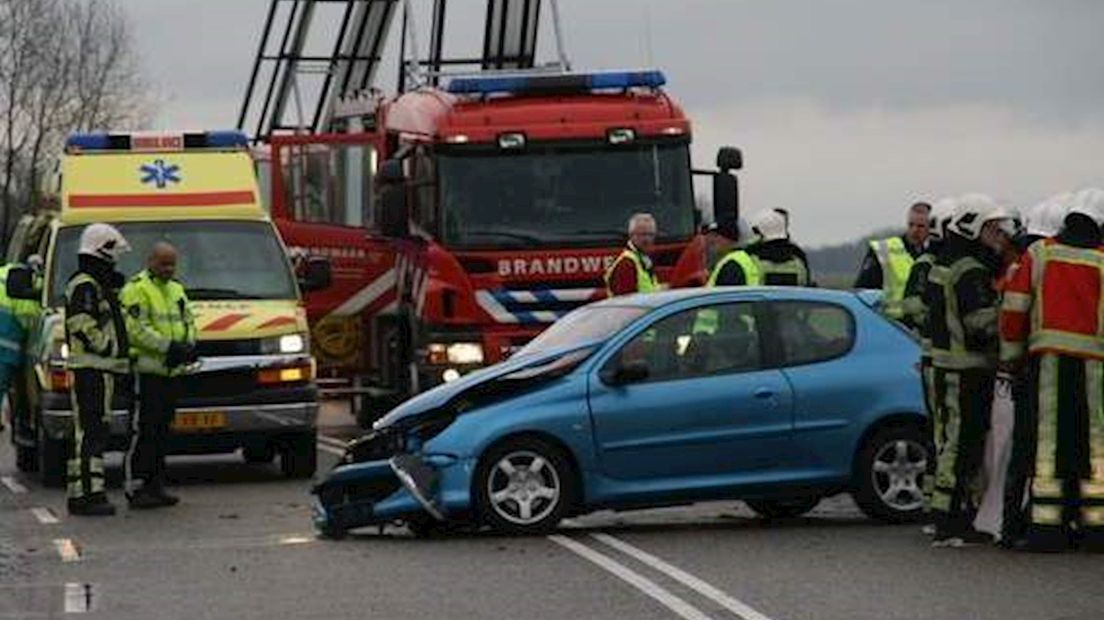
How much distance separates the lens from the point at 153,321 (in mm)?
17875

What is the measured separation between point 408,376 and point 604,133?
3237mm

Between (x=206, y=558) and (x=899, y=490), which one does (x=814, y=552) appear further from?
(x=206, y=558)

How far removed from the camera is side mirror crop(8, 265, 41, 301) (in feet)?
65.3

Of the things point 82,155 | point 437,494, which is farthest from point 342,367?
point 437,494

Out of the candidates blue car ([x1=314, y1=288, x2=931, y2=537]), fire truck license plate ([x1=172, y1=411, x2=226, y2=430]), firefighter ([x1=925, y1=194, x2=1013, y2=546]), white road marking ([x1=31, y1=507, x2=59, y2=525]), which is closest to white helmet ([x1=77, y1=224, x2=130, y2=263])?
white road marking ([x1=31, y1=507, x2=59, y2=525])

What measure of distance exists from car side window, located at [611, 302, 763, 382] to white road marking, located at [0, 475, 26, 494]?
681cm

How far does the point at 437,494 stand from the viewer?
14672 millimetres

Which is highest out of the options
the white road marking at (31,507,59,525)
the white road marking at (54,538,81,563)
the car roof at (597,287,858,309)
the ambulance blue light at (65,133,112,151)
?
the ambulance blue light at (65,133,112,151)

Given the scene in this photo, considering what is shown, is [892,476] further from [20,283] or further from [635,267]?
[20,283]

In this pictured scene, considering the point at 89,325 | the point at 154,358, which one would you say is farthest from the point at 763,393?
the point at 89,325

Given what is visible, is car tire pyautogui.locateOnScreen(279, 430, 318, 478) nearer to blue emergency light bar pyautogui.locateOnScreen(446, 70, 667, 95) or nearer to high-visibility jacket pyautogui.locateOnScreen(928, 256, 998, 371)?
blue emergency light bar pyautogui.locateOnScreen(446, 70, 667, 95)

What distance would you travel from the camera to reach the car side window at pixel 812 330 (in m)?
15.3

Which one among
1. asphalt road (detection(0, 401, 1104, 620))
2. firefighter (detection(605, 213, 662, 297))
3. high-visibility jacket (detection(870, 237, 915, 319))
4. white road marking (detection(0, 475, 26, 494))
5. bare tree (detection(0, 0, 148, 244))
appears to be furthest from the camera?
bare tree (detection(0, 0, 148, 244))

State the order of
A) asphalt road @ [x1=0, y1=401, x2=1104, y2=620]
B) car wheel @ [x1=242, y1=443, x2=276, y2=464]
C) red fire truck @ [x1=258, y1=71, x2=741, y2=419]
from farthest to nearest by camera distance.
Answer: car wheel @ [x1=242, y1=443, x2=276, y2=464] → red fire truck @ [x1=258, y1=71, x2=741, y2=419] → asphalt road @ [x1=0, y1=401, x2=1104, y2=620]
